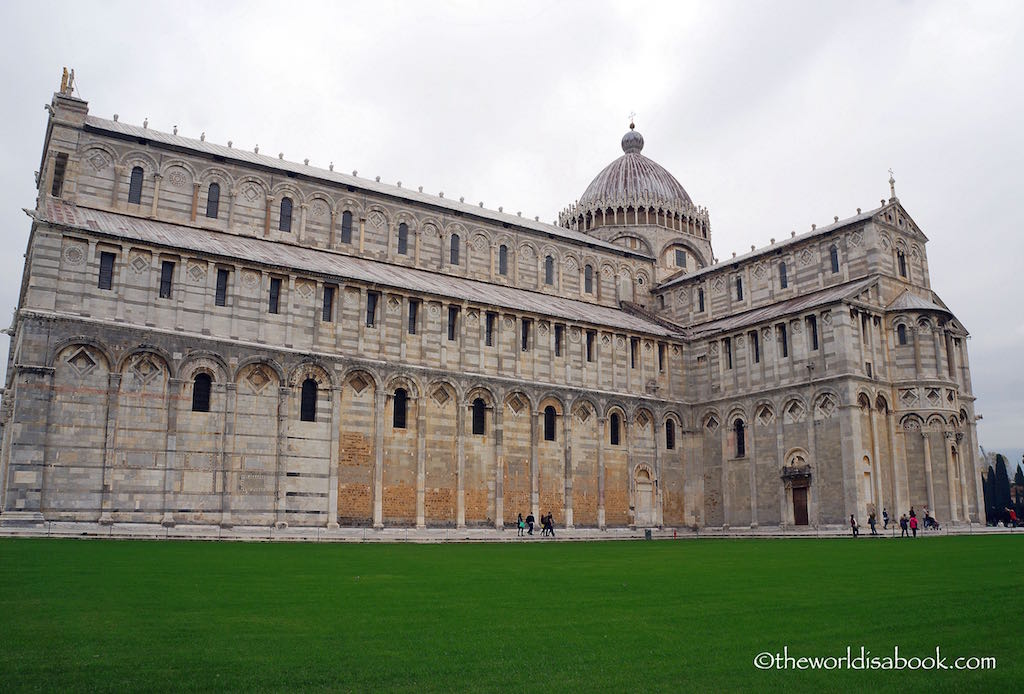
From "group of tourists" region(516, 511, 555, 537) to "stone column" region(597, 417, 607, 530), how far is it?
3718 mm

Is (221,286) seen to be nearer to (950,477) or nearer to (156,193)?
(156,193)

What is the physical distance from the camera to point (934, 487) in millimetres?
45656

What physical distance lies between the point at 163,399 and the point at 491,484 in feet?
56.7

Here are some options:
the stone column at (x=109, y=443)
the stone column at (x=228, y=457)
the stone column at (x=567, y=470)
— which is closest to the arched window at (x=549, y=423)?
the stone column at (x=567, y=470)

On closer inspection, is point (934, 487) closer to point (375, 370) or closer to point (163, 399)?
point (375, 370)

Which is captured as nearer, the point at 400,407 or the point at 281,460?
the point at 281,460

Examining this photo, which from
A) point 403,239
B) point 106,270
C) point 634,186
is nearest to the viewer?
point 106,270

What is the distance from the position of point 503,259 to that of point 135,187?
22.9 m

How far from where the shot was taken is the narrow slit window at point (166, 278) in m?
37.4

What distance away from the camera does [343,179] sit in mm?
51094

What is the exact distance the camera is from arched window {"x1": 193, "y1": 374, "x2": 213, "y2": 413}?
3672cm

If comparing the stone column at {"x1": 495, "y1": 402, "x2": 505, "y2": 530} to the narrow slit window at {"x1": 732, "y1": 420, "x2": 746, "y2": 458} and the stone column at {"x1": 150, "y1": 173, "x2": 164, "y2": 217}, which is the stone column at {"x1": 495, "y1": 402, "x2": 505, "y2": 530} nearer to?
the narrow slit window at {"x1": 732, "y1": 420, "x2": 746, "y2": 458}

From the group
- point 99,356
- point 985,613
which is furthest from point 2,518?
point 985,613

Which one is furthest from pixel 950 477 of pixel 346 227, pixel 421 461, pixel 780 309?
pixel 346 227
